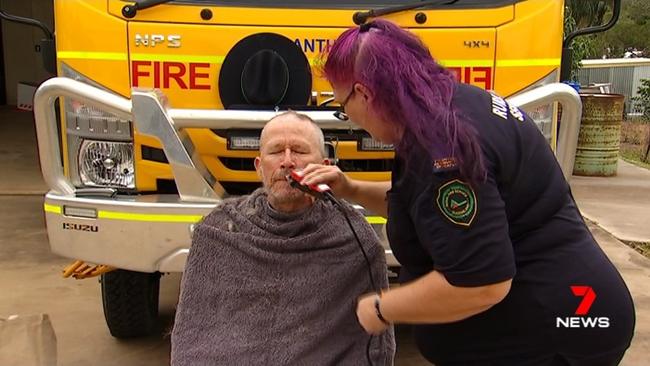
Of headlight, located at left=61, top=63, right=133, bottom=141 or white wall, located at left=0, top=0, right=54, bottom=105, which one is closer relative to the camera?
headlight, located at left=61, top=63, right=133, bottom=141

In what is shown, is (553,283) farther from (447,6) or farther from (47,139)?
(47,139)

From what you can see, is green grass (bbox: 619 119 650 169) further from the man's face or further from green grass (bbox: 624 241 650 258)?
the man's face

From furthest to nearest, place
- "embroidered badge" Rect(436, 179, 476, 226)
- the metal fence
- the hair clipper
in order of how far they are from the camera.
→ the metal fence, the hair clipper, "embroidered badge" Rect(436, 179, 476, 226)

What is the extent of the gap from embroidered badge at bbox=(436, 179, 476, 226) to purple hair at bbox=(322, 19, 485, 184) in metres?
0.02

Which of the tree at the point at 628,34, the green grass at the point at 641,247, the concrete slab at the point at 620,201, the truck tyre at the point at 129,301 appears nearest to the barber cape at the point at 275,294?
the truck tyre at the point at 129,301

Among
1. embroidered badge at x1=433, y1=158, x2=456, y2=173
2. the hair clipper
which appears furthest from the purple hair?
the hair clipper

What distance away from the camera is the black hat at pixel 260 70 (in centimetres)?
299

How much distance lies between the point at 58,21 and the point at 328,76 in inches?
75.2

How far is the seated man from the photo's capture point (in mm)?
2049

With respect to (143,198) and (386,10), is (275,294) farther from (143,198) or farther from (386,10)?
(386,10)

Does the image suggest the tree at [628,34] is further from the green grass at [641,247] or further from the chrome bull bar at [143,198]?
the chrome bull bar at [143,198]

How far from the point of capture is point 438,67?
4.70ft

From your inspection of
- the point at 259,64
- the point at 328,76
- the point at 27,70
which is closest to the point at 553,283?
the point at 328,76

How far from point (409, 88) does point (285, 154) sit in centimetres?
81
